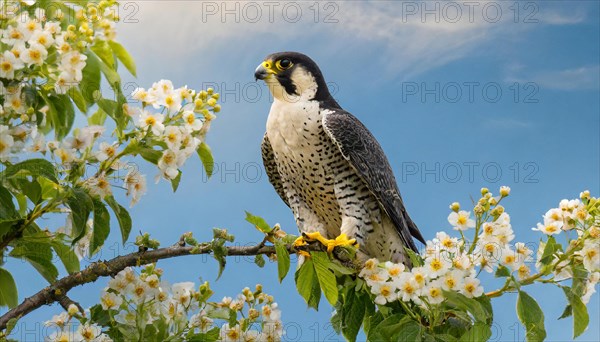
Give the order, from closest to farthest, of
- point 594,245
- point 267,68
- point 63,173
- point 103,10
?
point 63,173 < point 594,245 < point 103,10 < point 267,68

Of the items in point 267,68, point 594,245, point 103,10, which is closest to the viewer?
point 594,245

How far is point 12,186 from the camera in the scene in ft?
9.89

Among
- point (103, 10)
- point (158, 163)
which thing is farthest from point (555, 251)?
Result: point (103, 10)

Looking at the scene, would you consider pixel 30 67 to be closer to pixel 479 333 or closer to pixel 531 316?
pixel 479 333

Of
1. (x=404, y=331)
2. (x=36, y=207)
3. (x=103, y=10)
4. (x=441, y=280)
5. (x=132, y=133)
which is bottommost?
(x=404, y=331)

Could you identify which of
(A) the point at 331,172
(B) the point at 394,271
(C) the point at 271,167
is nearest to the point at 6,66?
(B) the point at 394,271

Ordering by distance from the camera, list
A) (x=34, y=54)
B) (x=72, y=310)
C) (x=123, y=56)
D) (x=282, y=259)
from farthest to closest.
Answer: (x=123, y=56) < (x=282, y=259) < (x=72, y=310) < (x=34, y=54)

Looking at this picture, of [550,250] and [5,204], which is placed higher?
[5,204]

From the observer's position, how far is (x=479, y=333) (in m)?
2.79

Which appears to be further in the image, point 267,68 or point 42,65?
point 267,68

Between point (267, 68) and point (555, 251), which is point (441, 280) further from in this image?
point (267, 68)

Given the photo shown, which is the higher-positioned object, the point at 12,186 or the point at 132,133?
the point at 132,133

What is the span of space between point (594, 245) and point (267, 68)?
248 cm

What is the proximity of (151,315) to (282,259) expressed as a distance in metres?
0.59
